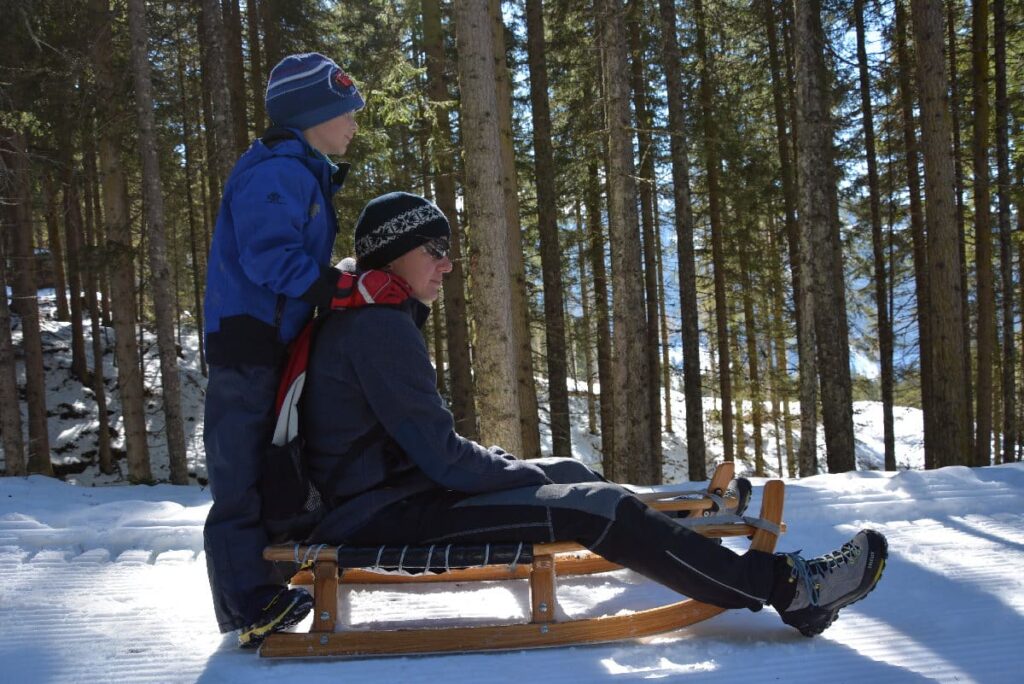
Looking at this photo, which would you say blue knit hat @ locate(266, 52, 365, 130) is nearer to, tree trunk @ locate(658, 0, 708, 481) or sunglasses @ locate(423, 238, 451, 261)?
sunglasses @ locate(423, 238, 451, 261)

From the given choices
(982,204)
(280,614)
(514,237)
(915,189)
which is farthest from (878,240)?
(280,614)

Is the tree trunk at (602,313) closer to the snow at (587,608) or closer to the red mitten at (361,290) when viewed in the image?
the snow at (587,608)

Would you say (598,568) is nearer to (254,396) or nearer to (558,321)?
(254,396)

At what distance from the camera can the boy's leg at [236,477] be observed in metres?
2.93

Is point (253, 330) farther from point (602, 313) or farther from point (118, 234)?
point (602, 313)

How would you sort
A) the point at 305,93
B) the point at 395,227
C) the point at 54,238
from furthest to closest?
the point at 54,238 → the point at 305,93 → the point at 395,227

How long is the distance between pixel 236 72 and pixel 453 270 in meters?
6.93

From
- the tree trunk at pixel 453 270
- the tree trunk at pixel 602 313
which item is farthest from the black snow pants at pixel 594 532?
the tree trunk at pixel 602 313

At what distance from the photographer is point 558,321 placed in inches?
548

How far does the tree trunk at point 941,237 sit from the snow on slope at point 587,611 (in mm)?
5348

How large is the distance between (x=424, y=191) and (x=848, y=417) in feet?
39.9

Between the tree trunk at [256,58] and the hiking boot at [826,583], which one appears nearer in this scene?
the hiking boot at [826,583]

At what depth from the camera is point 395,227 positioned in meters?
3.06

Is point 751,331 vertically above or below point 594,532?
above
